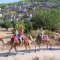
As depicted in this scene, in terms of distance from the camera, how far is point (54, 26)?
49531 millimetres

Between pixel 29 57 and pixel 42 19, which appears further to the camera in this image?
pixel 42 19

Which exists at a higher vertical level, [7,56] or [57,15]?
[7,56]

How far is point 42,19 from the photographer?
5094cm

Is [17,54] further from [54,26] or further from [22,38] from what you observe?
[54,26]

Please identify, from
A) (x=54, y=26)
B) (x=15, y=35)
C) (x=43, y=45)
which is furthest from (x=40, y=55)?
(x=54, y=26)

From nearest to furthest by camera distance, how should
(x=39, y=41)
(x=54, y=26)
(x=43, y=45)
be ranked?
(x=39, y=41)
(x=43, y=45)
(x=54, y=26)

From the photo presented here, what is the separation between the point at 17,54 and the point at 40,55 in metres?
1.82

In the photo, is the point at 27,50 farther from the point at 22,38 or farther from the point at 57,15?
the point at 57,15

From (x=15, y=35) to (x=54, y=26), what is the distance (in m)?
27.1

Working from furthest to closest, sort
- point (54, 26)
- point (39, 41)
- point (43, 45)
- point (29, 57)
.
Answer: point (54, 26) → point (43, 45) → point (39, 41) → point (29, 57)

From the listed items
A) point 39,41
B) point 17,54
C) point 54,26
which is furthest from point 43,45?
point 54,26

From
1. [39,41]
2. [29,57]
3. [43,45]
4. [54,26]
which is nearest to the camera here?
[29,57]

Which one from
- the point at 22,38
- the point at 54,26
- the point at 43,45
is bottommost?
the point at 54,26

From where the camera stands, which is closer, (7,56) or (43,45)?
(7,56)
